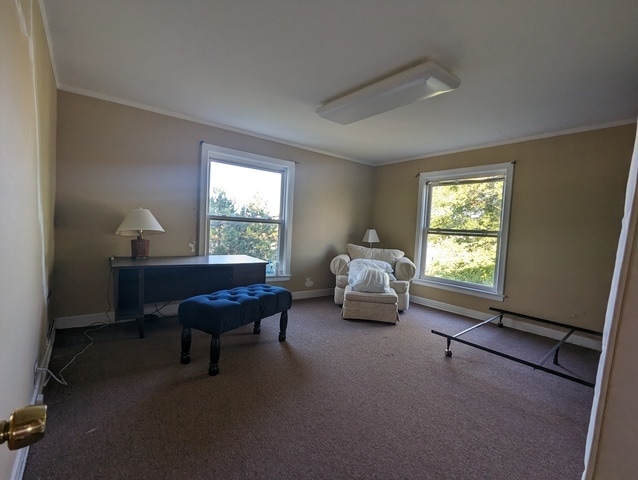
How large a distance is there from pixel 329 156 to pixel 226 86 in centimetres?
236

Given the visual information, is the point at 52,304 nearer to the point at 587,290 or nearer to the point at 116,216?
the point at 116,216

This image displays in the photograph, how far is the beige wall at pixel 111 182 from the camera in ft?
9.21

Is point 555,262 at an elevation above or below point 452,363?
above

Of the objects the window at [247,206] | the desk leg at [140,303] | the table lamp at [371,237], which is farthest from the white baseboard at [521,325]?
the desk leg at [140,303]

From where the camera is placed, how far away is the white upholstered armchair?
4055mm

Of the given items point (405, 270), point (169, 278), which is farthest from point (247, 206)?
point (405, 270)

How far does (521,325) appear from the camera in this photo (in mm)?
3602

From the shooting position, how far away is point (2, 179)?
1.01 metres

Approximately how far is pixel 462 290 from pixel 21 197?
4424 mm

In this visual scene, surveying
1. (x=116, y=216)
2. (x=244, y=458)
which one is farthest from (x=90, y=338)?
(x=244, y=458)

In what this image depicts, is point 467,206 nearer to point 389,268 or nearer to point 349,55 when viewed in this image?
point 389,268

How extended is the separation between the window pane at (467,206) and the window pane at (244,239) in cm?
242

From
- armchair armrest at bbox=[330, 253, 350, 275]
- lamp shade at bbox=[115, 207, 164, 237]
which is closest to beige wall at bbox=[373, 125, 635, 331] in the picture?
armchair armrest at bbox=[330, 253, 350, 275]

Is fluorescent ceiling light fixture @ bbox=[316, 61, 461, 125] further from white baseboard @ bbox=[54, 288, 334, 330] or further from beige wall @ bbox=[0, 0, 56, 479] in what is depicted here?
white baseboard @ bbox=[54, 288, 334, 330]
